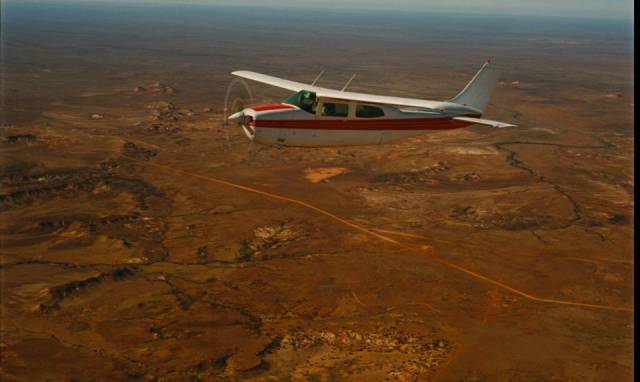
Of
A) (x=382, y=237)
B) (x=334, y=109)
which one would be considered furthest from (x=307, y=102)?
(x=382, y=237)

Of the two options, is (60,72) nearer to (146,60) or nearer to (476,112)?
(146,60)

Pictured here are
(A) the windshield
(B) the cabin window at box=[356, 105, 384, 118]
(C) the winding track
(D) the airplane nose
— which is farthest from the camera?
(C) the winding track

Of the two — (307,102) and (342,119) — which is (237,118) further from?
(342,119)

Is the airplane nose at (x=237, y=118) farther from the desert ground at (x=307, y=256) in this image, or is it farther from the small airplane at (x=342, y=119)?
the desert ground at (x=307, y=256)

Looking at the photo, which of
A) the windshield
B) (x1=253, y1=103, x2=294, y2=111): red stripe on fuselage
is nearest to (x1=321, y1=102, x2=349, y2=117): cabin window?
the windshield

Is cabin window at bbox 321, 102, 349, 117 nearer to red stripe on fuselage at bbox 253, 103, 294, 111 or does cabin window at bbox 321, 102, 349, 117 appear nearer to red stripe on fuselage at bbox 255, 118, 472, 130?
red stripe on fuselage at bbox 255, 118, 472, 130

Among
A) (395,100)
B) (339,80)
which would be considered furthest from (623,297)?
(339,80)

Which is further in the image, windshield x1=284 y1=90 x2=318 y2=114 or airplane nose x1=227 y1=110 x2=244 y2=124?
windshield x1=284 y1=90 x2=318 y2=114

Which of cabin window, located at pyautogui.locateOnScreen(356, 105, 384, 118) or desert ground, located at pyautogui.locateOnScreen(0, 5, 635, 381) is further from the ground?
cabin window, located at pyautogui.locateOnScreen(356, 105, 384, 118)
